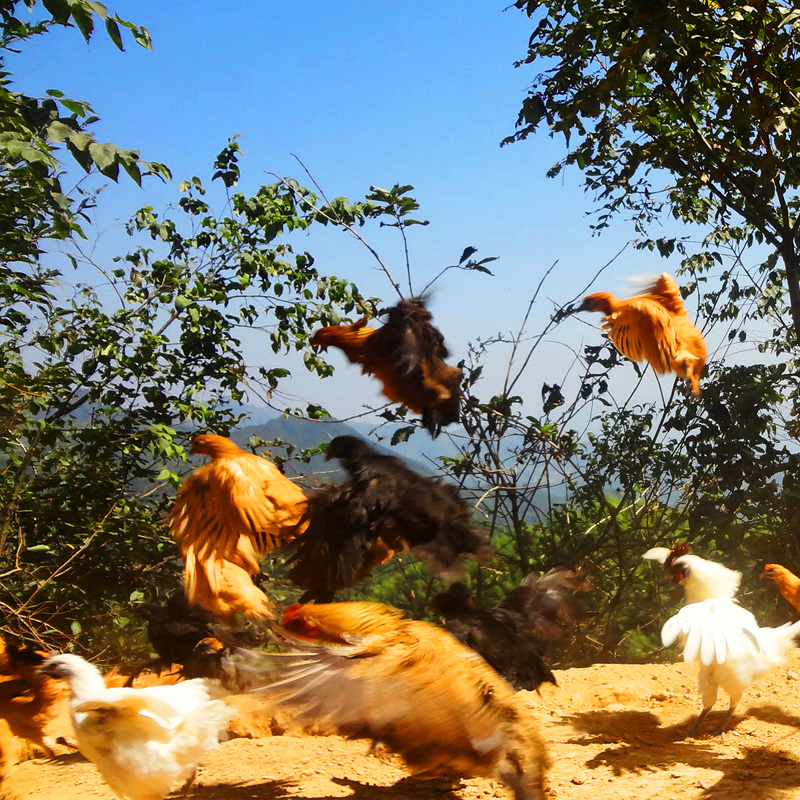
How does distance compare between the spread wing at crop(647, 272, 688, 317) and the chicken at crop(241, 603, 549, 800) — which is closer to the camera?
the chicken at crop(241, 603, 549, 800)

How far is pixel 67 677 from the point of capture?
2459mm

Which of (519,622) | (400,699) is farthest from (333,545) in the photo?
(519,622)

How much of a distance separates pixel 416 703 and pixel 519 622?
2.43ft

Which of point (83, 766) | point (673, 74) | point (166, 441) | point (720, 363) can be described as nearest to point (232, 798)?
point (83, 766)

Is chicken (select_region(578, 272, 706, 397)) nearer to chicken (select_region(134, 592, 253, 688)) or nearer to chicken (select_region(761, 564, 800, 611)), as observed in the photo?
chicken (select_region(761, 564, 800, 611))

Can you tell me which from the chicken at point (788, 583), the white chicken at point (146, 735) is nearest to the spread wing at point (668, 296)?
the chicken at point (788, 583)

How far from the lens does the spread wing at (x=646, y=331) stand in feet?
12.6

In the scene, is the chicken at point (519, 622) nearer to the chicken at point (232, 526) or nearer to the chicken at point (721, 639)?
the chicken at point (721, 639)

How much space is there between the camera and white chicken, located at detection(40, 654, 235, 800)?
2.29 meters

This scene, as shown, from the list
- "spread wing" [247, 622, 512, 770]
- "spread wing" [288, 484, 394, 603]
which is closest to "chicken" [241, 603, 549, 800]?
"spread wing" [247, 622, 512, 770]

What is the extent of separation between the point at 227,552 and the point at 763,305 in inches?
178

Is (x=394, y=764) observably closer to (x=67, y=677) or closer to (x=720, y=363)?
(x=67, y=677)

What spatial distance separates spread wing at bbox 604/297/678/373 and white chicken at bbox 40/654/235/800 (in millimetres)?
2644

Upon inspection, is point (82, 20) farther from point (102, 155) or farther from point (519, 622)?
point (519, 622)
